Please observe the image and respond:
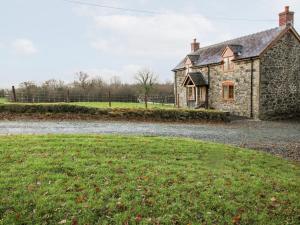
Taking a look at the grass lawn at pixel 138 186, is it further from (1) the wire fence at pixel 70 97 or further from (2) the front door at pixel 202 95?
(1) the wire fence at pixel 70 97

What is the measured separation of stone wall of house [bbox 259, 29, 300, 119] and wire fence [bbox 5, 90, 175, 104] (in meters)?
15.3

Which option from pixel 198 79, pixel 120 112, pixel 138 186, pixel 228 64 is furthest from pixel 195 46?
pixel 138 186

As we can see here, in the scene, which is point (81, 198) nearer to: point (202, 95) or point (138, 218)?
point (138, 218)

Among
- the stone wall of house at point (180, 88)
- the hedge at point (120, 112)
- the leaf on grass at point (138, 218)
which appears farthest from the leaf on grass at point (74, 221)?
the stone wall of house at point (180, 88)

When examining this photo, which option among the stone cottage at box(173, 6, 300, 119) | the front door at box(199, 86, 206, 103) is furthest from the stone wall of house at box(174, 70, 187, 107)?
the stone cottage at box(173, 6, 300, 119)

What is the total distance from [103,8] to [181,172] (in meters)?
16.8

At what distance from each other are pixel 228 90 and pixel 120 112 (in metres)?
11.4

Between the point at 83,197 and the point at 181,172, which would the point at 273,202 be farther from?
the point at 83,197

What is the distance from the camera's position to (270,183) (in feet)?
20.8

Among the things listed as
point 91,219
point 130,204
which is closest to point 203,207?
point 130,204

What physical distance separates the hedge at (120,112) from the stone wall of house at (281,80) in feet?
15.9

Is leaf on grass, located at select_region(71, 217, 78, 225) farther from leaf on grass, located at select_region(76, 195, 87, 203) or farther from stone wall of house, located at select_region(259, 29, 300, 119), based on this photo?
stone wall of house, located at select_region(259, 29, 300, 119)

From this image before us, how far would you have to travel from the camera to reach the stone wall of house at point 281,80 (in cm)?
2164

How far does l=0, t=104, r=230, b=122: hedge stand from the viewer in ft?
56.2
